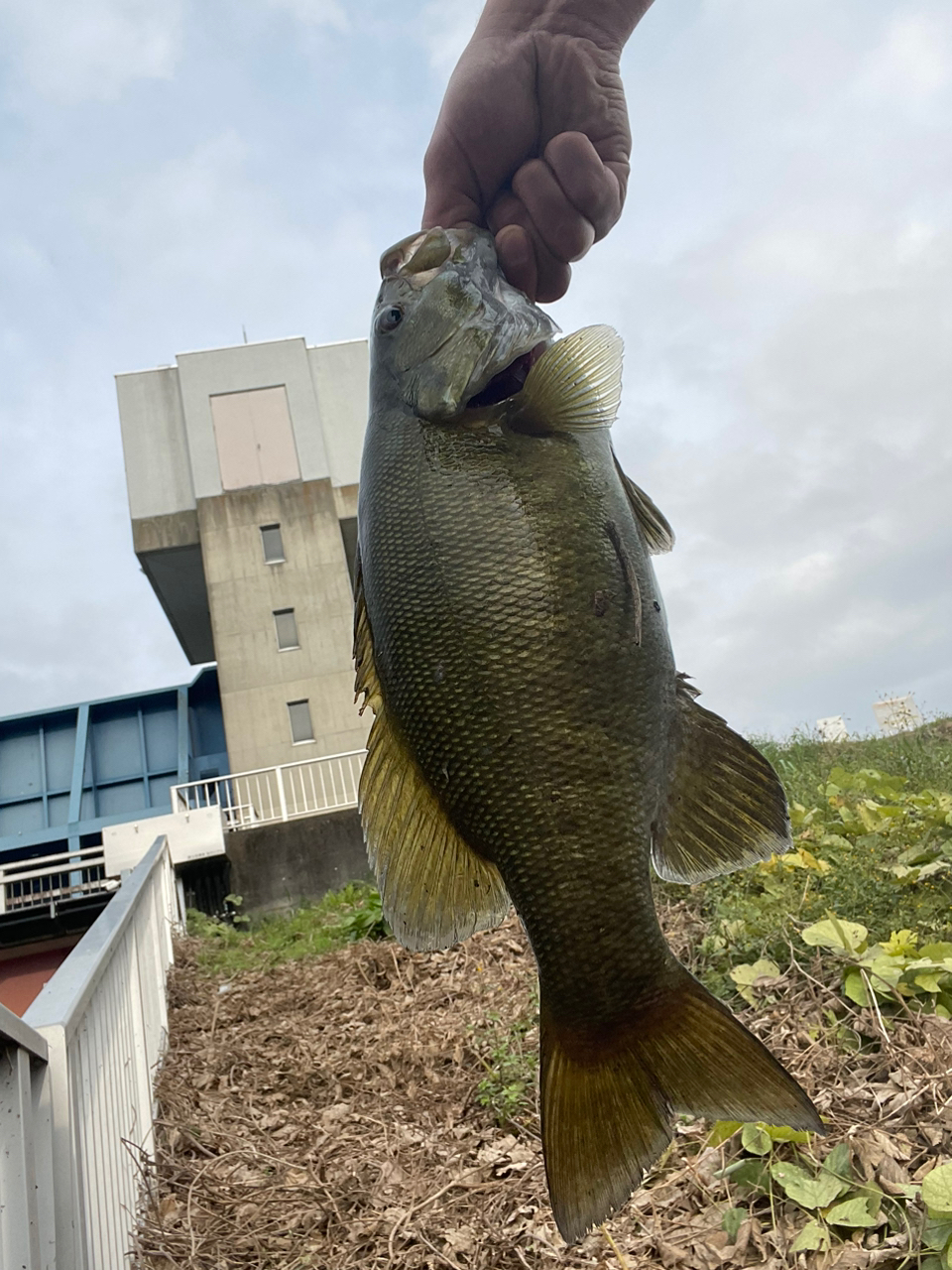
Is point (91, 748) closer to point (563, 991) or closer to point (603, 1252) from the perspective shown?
point (603, 1252)

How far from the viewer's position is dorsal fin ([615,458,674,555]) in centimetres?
167

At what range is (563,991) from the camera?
1355 mm

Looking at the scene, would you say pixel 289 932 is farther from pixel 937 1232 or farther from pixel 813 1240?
pixel 937 1232

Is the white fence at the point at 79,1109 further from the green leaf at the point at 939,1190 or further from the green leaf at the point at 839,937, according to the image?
the green leaf at the point at 839,937

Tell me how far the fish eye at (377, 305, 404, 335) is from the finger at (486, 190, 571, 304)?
278 mm

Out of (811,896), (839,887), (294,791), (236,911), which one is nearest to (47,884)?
(294,791)

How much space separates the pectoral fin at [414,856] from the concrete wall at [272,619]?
17.7 m

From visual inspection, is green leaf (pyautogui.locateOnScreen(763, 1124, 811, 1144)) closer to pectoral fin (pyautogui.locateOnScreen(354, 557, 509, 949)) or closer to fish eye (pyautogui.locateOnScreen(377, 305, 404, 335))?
pectoral fin (pyautogui.locateOnScreen(354, 557, 509, 949))

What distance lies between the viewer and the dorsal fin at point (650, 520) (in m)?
1.67

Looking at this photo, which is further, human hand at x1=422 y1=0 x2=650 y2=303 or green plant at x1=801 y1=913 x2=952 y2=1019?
green plant at x1=801 y1=913 x2=952 y2=1019

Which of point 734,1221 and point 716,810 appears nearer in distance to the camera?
point 716,810

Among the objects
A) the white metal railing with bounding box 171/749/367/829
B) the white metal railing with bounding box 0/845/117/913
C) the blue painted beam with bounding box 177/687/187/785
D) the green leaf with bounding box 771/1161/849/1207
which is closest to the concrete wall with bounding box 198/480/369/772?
the white metal railing with bounding box 171/749/367/829

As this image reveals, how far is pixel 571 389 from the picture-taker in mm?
1541

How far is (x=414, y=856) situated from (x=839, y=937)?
2813 millimetres
